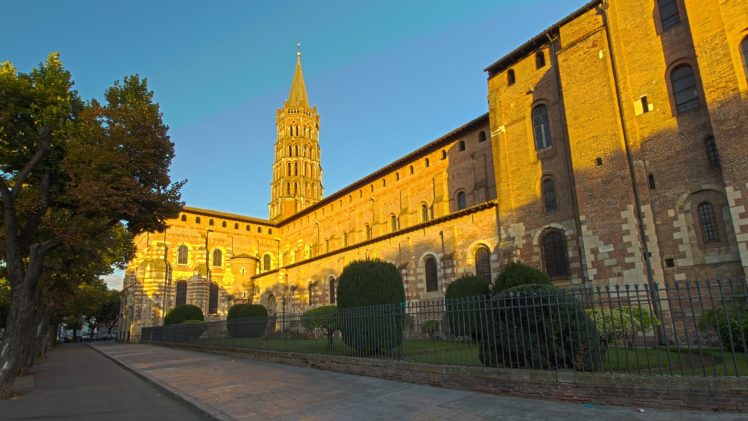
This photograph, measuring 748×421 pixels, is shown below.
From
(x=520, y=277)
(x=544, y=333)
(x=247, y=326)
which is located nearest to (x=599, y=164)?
(x=520, y=277)

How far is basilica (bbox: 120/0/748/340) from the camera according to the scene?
14.5 metres

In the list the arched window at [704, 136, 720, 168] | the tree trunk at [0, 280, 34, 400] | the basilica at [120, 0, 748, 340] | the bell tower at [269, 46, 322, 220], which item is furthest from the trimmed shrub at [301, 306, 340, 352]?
the bell tower at [269, 46, 322, 220]

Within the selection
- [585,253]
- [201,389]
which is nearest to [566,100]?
[585,253]

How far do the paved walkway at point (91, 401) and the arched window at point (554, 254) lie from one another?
15.4 meters

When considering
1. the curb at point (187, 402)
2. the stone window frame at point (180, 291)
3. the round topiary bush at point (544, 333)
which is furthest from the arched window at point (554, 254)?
the stone window frame at point (180, 291)

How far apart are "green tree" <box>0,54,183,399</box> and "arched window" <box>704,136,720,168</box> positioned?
18.3m

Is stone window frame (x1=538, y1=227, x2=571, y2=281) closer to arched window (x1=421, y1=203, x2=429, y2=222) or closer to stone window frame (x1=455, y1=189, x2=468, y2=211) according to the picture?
stone window frame (x1=455, y1=189, x2=468, y2=211)

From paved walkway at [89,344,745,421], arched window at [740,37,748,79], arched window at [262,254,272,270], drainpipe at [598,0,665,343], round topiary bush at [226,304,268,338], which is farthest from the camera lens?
arched window at [262,254,272,270]

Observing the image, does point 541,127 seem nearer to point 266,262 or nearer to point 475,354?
point 475,354

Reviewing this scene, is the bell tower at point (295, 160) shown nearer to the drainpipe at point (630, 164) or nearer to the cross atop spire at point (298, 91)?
the cross atop spire at point (298, 91)

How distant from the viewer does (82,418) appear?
7836mm

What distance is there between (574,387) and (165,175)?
1252 centimetres

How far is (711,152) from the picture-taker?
1487cm

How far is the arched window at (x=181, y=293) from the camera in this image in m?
41.2
